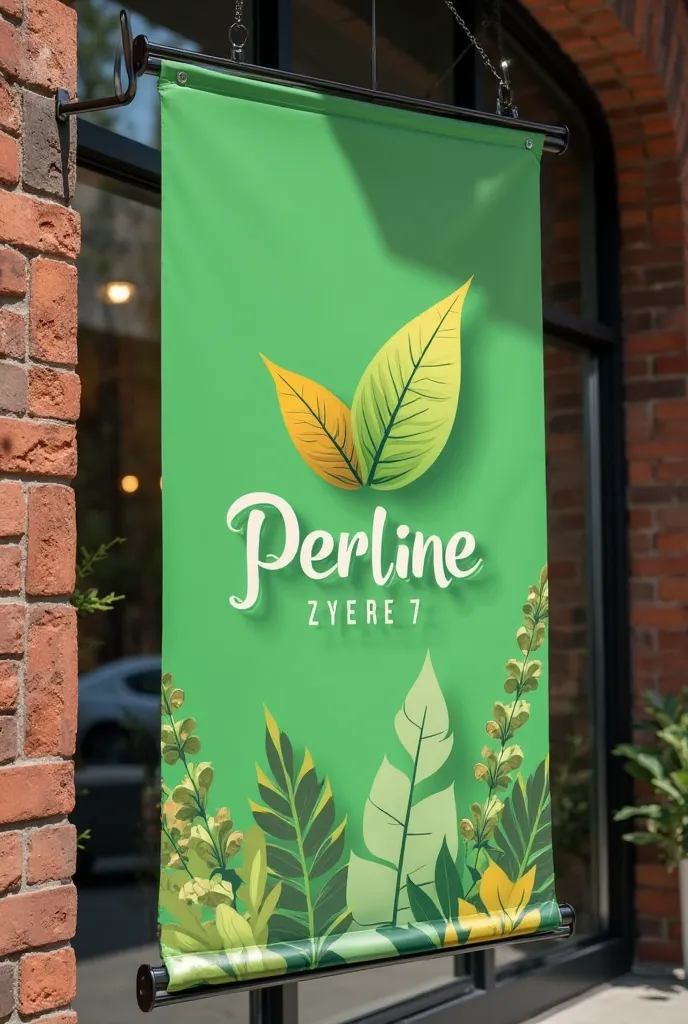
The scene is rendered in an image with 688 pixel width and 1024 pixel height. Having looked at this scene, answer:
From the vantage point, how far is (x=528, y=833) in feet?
9.08

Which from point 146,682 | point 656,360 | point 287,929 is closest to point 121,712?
point 146,682

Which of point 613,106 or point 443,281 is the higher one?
point 613,106

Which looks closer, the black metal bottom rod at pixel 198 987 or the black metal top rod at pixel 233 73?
the black metal top rod at pixel 233 73

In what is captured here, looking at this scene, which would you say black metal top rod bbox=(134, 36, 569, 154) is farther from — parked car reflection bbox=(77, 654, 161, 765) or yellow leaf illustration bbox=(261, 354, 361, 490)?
parked car reflection bbox=(77, 654, 161, 765)

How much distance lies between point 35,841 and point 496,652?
1200 millimetres

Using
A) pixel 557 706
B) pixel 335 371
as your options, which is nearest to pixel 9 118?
pixel 335 371

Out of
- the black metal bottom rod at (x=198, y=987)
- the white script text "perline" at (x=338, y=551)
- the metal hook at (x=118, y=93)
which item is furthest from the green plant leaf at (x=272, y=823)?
the metal hook at (x=118, y=93)

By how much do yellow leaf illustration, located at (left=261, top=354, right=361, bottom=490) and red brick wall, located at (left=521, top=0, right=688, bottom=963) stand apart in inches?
95.1

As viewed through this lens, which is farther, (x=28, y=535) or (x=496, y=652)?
(x=496, y=652)

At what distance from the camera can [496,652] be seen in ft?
9.08

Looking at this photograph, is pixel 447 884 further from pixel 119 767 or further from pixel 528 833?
pixel 119 767

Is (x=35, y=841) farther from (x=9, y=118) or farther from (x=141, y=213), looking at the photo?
(x=141, y=213)

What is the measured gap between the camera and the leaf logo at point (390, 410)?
96.5 inches

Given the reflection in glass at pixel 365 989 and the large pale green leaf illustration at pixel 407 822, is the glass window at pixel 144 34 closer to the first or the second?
the large pale green leaf illustration at pixel 407 822
